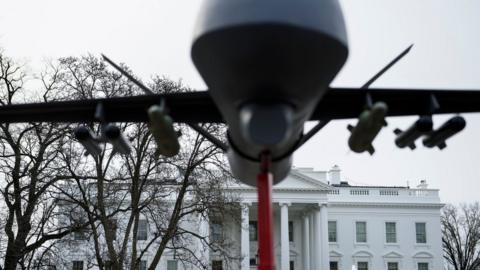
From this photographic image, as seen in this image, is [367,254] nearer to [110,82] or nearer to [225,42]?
[110,82]

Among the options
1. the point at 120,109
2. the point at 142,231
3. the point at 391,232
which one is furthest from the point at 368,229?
the point at 120,109

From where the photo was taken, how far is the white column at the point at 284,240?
62781 millimetres

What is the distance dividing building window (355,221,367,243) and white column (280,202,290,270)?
8.21 meters

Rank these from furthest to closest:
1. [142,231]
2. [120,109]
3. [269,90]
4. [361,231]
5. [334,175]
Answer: [334,175]
[361,231]
[142,231]
[120,109]
[269,90]

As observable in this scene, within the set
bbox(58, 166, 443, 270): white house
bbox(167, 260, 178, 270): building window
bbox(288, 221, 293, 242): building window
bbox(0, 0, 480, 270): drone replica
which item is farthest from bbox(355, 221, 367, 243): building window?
bbox(0, 0, 480, 270): drone replica

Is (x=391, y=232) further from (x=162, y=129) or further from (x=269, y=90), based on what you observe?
(x=269, y=90)

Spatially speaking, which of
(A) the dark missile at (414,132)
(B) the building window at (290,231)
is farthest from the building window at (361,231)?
(A) the dark missile at (414,132)

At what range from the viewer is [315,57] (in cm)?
440

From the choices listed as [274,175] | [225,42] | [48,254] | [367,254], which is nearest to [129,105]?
[274,175]

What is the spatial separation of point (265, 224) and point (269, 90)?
109cm

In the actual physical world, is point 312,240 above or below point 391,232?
below

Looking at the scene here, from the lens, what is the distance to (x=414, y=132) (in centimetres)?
565

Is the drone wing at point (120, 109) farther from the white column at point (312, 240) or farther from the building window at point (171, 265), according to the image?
the white column at point (312, 240)

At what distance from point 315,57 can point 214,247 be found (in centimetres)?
2679
